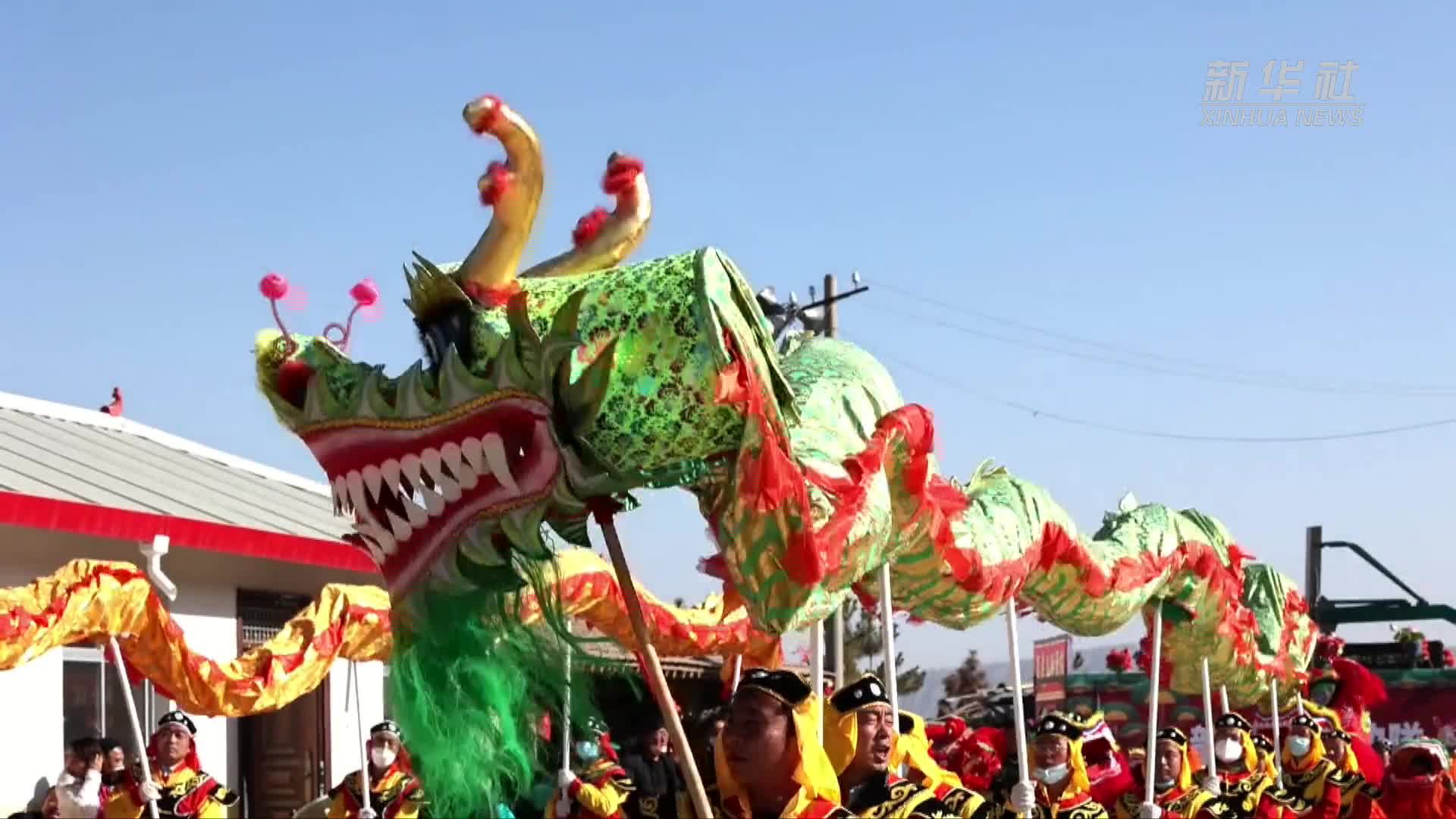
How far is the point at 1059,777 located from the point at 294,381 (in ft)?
15.5

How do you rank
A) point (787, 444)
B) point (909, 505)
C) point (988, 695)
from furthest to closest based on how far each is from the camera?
point (988, 695), point (909, 505), point (787, 444)

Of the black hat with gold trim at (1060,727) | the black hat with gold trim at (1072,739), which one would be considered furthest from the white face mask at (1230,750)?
the black hat with gold trim at (1060,727)

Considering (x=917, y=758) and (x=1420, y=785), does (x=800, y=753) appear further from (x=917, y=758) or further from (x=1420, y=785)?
(x=1420, y=785)

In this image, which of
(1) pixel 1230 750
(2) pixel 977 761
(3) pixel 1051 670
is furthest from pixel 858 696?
(3) pixel 1051 670

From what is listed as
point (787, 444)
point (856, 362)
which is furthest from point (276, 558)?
point (787, 444)

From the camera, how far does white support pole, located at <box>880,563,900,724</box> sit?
6098mm

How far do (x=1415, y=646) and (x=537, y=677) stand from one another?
1422 centimetres

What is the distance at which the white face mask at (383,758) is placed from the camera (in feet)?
33.3

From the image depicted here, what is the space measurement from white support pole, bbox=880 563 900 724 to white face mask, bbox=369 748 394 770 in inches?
171

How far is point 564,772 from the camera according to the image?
28.5 ft

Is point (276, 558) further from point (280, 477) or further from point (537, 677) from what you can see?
point (537, 677)

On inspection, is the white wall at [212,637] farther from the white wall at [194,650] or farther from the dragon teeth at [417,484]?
the dragon teeth at [417,484]

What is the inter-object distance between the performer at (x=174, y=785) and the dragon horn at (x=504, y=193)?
523cm

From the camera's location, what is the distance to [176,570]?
11.6m
